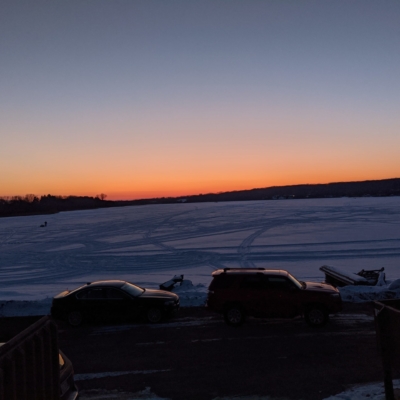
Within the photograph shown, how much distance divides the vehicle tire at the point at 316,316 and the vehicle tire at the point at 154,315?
4269 mm

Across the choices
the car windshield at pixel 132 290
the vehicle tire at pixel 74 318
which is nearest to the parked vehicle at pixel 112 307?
the vehicle tire at pixel 74 318

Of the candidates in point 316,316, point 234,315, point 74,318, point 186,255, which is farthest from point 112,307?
point 186,255

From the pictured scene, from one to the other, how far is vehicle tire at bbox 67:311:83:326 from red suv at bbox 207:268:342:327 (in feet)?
13.0

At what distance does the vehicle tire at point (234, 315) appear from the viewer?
1116cm

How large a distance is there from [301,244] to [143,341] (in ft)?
70.4

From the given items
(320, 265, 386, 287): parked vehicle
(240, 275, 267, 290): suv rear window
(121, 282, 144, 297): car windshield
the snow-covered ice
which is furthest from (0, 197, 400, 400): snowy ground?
(240, 275, 267, 290): suv rear window

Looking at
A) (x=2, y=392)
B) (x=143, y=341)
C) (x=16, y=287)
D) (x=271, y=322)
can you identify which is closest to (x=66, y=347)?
(x=143, y=341)

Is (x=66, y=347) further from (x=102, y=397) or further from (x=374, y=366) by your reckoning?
(x=374, y=366)

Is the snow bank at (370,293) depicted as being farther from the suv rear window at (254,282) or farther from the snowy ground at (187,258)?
the suv rear window at (254,282)

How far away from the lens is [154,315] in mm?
11844

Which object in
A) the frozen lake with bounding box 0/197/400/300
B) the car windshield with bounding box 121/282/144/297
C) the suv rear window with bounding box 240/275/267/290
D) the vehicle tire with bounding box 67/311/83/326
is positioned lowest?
the frozen lake with bounding box 0/197/400/300

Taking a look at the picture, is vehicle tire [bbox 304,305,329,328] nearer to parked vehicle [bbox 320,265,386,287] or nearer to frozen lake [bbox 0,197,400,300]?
parked vehicle [bbox 320,265,386,287]

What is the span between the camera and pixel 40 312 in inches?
532

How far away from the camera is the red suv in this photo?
10.9 meters
